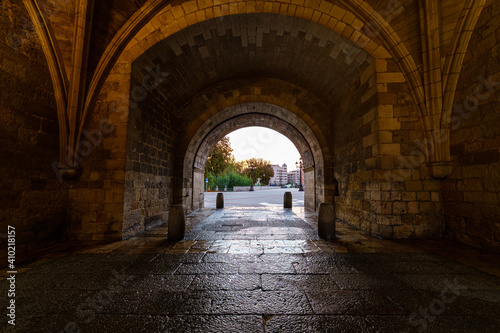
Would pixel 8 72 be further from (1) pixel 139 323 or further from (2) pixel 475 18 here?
(2) pixel 475 18

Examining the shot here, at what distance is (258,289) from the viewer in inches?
86.0

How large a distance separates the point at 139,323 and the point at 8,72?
4437 mm

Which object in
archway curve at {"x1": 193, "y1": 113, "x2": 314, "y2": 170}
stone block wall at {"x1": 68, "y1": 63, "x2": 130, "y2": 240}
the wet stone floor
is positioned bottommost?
the wet stone floor

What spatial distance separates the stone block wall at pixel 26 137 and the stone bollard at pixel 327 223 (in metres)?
5.38

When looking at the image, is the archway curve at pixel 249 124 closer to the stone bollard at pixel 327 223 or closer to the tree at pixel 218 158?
the stone bollard at pixel 327 223

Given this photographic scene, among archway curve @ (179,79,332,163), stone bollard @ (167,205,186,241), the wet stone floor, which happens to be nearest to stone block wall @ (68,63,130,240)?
the wet stone floor

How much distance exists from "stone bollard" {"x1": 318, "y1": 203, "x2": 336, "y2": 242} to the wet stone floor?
41cm

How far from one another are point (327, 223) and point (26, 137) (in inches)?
230

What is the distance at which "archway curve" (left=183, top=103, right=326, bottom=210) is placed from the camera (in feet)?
24.6

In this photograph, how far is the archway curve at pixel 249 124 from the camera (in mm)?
7500

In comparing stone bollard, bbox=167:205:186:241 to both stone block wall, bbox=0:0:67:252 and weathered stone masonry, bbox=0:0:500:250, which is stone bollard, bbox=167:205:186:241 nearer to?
weathered stone masonry, bbox=0:0:500:250

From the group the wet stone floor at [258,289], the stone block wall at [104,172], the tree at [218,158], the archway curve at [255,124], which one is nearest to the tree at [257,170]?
the tree at [218,158]

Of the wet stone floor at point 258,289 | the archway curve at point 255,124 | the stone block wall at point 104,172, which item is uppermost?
the archway curve at point 255,124

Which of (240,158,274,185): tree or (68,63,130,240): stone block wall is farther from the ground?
(240,158,274,185): tree
